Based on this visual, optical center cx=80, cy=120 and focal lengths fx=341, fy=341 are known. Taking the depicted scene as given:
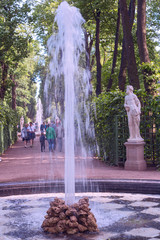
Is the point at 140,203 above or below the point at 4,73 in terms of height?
below

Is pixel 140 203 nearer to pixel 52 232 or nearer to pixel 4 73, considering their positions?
pixel 52 232

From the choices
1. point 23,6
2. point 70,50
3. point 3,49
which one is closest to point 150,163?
point 70,50

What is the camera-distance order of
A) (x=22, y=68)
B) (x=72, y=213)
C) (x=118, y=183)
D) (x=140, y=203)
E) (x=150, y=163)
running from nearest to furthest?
(x=72, y=213), (x=140, y=203), (x=118, y=183), (x=150, y=163), (x=22, y=68)

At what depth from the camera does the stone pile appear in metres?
4.52

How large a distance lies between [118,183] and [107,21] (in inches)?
768

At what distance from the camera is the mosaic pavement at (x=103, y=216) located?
456cm

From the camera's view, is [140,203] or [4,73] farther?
[4,73]

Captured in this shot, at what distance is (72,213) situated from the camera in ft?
14.9

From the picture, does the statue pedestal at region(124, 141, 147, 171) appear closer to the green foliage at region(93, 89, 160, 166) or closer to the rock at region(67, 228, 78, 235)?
the green foliage at region(93, 89, 160, 166)

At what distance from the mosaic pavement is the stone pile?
0.10 metres

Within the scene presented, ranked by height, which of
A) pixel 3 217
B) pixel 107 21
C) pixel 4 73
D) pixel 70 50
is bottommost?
pixel 3 217

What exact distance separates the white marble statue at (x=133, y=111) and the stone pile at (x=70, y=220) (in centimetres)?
713

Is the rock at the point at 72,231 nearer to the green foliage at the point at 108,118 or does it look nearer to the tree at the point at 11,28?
the green foliage at the point at 108,118

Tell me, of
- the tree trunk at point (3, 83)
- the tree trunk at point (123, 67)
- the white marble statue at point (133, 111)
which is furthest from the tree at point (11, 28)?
the white marble statue at point (133, 111)
